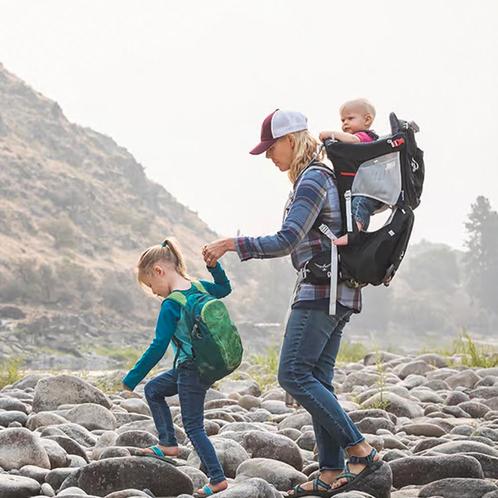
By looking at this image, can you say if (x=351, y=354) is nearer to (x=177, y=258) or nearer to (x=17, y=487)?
(x=177, y=258)

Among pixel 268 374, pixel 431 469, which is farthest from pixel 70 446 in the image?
pixel 268 374

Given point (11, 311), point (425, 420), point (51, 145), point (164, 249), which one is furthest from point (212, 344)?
point (51, 145)

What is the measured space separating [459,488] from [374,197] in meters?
1.39

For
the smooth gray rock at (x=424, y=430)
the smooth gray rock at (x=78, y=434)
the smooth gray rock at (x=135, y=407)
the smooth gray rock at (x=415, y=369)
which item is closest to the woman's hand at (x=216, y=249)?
the smooth gray rock at (x=78, y=434)

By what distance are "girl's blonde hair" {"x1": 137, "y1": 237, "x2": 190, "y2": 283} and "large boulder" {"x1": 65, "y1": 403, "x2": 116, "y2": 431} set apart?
7.24ft

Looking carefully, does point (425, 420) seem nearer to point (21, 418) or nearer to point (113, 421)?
point (113, 421)

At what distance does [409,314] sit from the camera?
67375 millimetres

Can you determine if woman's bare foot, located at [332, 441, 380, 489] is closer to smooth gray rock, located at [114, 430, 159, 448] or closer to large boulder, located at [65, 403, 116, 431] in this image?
smooth gray rock, located at [114, 430, 159, 448]

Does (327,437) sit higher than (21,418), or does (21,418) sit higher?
(327,437)

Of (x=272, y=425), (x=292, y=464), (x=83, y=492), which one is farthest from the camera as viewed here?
(x=272, y=425)

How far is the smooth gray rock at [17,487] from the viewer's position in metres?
3.74

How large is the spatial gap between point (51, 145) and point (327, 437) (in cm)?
6162

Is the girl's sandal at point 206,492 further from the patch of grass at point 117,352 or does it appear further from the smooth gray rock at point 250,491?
the patch of grass at point 117,352

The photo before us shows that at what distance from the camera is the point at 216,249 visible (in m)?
3.72
